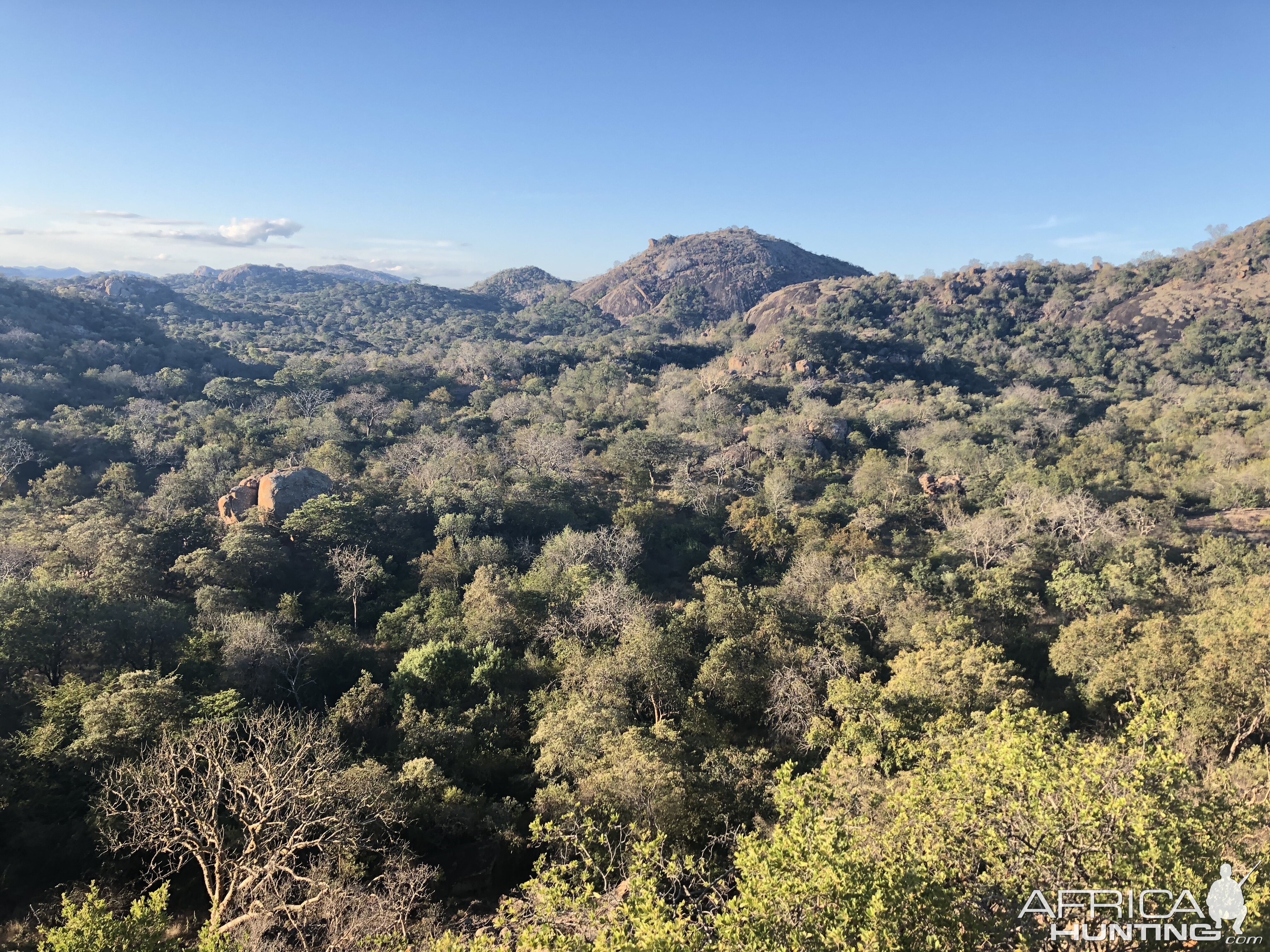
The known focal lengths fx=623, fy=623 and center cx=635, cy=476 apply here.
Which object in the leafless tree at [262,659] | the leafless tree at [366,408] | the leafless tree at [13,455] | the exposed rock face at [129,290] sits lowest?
the leafless tree at [262,659]

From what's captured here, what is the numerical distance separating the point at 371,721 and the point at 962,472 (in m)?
36.9

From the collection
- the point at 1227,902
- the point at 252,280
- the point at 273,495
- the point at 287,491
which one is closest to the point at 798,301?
the point at 287,491

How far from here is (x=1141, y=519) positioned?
3005 centimetres

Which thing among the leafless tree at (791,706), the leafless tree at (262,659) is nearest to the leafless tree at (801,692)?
the leafless tree at (791,706)

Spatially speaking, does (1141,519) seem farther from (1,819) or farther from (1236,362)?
(1236,362)

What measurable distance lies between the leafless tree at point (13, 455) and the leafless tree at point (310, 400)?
15.5 m

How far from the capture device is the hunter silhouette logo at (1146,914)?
8.34 m

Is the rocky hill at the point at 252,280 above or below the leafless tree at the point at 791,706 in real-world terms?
above

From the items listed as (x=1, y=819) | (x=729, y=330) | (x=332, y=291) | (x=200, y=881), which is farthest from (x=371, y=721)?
(x=332, y=291)

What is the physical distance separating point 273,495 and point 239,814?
68.4ft

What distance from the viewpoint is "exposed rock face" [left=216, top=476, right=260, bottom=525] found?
29.9m

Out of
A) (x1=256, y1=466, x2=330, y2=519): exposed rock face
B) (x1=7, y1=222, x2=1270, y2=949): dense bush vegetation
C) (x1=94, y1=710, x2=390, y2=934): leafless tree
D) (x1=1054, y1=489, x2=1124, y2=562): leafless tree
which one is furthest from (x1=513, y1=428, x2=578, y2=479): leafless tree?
(x1=1054, y1=489, x2=1124, y2=562): leafless tree

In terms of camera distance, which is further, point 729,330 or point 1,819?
point 729,330

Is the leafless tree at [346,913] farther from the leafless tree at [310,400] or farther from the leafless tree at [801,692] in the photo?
the leafless tree at [310,400]
